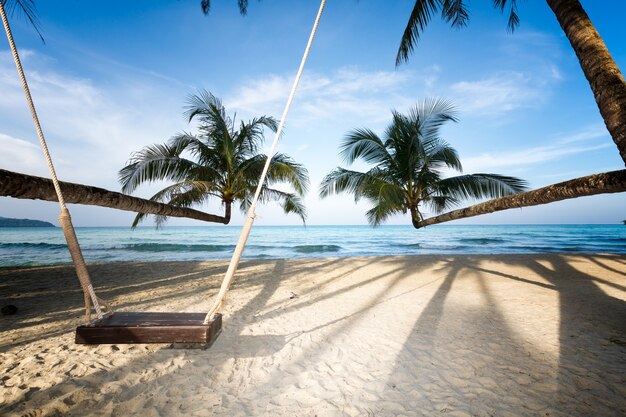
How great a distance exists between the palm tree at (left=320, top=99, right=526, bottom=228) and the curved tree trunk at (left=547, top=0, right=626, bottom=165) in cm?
397

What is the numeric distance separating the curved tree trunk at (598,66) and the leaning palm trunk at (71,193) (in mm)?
4382

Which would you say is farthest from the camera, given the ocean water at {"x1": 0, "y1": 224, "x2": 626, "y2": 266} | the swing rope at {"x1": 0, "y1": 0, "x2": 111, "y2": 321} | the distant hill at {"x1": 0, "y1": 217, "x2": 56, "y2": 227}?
the distant hill at {"x1": 0, "y1": 217, "x2": 56, "y2": 227}

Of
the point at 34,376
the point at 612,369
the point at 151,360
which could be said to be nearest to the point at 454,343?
the point at 612,369

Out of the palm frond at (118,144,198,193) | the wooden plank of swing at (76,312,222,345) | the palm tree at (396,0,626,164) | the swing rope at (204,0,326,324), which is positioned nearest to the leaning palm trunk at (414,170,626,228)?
the palm tree at (396,0,626,164)

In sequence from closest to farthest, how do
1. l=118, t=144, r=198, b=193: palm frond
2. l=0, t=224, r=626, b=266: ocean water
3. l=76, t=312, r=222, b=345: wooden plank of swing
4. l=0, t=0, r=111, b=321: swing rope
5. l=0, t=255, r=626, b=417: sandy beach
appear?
l=0, t=0, r=111, b=321: swing rope, l=0, t=255, r=626, b=417: sandy beach, l=76, t=312, r=222, b=345: wooden plank of swing, l=118, t=144, r=198, b=193: palm frond, l=0, t=224, r=626, b=266: ocean water

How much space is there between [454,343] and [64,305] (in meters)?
5.49

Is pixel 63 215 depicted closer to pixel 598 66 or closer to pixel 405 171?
pixel 598 66

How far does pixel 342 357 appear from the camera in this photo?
237 centimetres

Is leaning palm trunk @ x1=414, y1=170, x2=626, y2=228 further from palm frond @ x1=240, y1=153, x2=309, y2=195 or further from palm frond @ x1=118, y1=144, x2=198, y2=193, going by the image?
palm frond @ x1=118, y1=144, x2=198, y2=193

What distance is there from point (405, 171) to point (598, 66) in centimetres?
473

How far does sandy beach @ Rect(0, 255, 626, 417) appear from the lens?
1.74 metres

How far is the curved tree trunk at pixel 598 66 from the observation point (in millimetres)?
1811

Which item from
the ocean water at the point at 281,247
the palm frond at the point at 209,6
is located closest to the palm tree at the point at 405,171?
the palm frond at the point at 209,6

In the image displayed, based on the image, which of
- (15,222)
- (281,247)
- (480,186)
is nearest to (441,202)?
(480,186)
